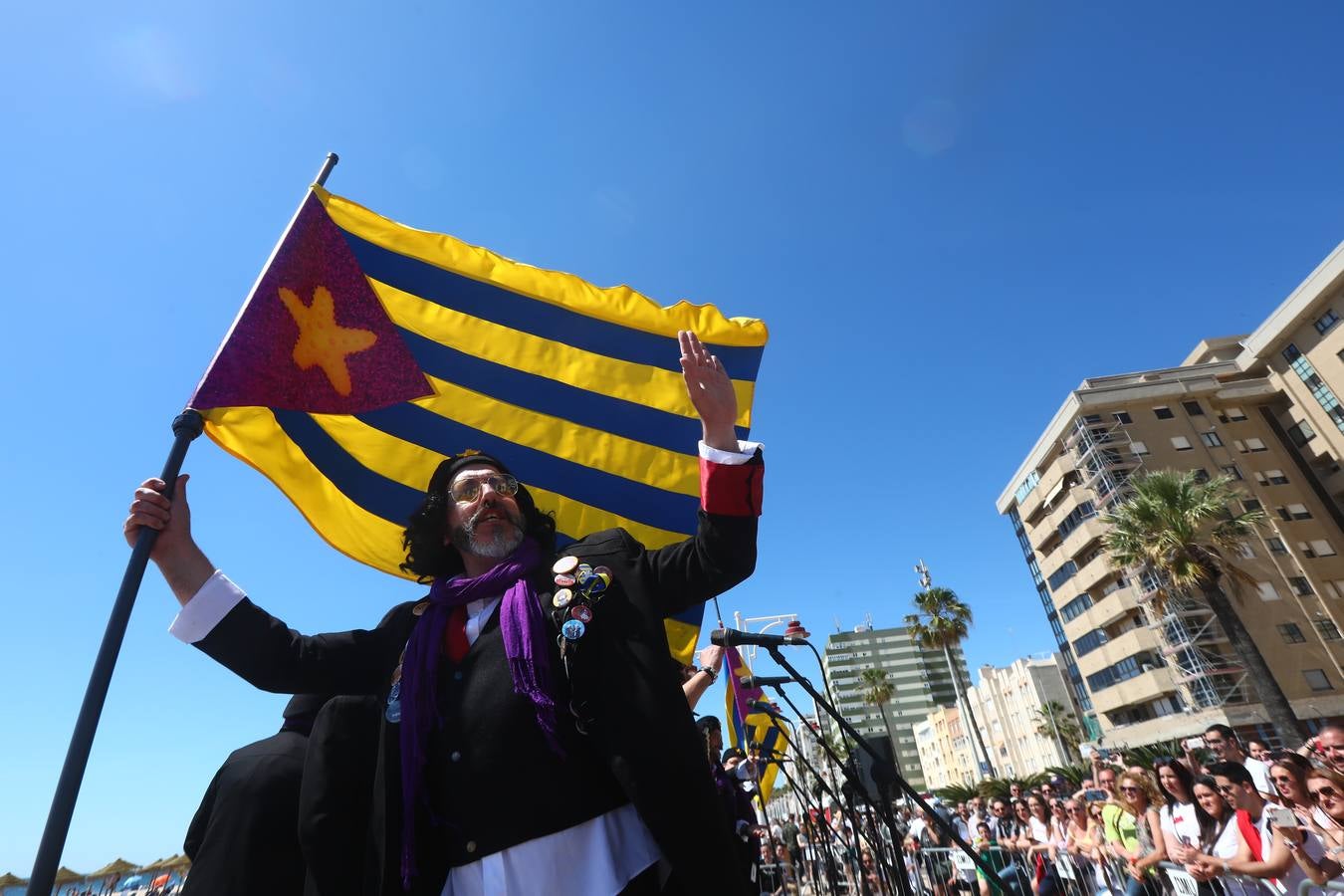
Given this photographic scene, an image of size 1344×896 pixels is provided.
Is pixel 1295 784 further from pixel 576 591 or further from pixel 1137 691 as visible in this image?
pixel 1137 691

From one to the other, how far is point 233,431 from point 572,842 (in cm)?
285

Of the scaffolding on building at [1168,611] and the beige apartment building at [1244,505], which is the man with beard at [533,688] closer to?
the scaffolding on building at [1168,611]

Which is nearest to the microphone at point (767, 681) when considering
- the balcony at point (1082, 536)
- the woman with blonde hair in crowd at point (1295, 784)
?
the woman with blonde hair in crowd at point (1295, 784)

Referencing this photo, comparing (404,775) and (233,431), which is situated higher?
(233,431)

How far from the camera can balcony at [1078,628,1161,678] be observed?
43.1 metres

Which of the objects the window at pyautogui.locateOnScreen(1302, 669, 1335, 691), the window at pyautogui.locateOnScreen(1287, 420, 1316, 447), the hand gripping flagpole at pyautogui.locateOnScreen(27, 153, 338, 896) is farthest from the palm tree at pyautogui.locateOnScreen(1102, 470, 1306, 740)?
the hand gripping flagpole at pyautogui.locateOnScreen(27, 153, 338, 896)

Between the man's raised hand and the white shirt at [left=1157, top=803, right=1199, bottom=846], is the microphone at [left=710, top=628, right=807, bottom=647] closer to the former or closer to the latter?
the man's raised hand

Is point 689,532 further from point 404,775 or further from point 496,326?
point 404,775

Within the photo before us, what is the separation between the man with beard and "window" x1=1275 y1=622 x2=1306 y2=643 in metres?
50.6

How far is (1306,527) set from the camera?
41.9 metres

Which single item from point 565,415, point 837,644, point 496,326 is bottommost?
point 565,415

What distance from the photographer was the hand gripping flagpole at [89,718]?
1716mm

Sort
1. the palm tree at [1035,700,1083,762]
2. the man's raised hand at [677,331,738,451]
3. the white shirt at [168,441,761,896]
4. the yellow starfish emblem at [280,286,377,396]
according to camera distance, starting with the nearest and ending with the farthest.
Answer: the white shirt at [168,441,761,896], the man's raised hand at [677,331,738,451], the yellow starfish emblem at [280,286,377,396], the palm tree at [1035,700,1083,762]

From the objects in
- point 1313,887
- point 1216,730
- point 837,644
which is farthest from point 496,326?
point 837,644
